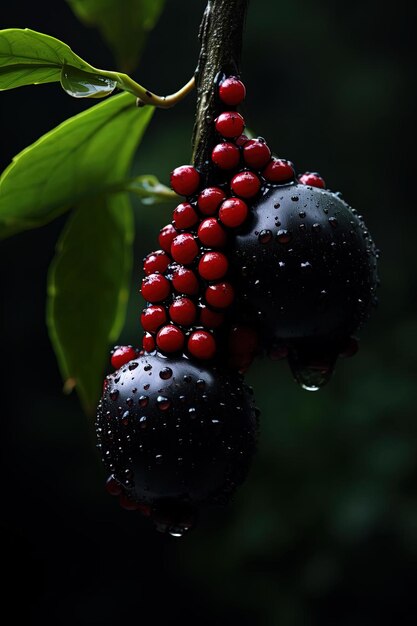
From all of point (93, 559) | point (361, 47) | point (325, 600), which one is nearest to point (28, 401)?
point (93, 559)

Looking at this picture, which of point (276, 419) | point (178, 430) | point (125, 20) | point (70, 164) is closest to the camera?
point (178, 430)

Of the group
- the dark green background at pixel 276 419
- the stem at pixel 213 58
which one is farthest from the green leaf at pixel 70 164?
the dark green background at pixel 276 419

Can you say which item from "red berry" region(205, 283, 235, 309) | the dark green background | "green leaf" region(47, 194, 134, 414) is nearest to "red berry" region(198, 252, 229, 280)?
"red berry" region(205, 283, 235, 309)

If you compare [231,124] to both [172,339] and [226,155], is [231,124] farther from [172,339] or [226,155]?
[172,339]

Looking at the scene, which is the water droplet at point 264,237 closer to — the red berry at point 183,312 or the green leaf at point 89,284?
the red berry at point 183,312


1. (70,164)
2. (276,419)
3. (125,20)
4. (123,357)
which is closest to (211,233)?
(123,357)

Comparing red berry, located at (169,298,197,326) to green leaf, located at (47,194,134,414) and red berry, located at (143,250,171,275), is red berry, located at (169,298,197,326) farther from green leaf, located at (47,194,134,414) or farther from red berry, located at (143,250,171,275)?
green leaf, located at (47,194,134,414)

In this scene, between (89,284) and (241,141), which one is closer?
(241,141)
